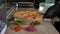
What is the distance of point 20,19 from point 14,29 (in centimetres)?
20

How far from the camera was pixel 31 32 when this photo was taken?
2.61 feet

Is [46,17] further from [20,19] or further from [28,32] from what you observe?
[28,32]

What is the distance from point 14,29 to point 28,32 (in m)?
0.09

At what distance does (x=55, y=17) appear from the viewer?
105 cm

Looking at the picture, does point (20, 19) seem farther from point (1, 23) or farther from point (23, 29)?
point (1, 23)

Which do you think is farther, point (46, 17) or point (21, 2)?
point (21, 2)

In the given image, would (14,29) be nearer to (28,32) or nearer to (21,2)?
(28,32)

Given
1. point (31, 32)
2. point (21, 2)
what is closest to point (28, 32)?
point (31, 32)

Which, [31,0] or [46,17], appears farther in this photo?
[31,0]

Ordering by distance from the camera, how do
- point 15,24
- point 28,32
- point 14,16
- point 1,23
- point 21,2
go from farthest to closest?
point 21,2 < point 14,16 < point 15,24 < point 28,32 < point 1,23

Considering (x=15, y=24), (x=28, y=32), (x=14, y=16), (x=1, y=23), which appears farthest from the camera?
(x=14, y=16)

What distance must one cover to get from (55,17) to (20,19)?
27 cm

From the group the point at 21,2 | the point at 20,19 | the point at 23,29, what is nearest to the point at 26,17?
the point at 20,19

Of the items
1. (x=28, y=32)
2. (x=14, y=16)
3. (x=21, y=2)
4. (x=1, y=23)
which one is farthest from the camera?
(x=21, y=2)
